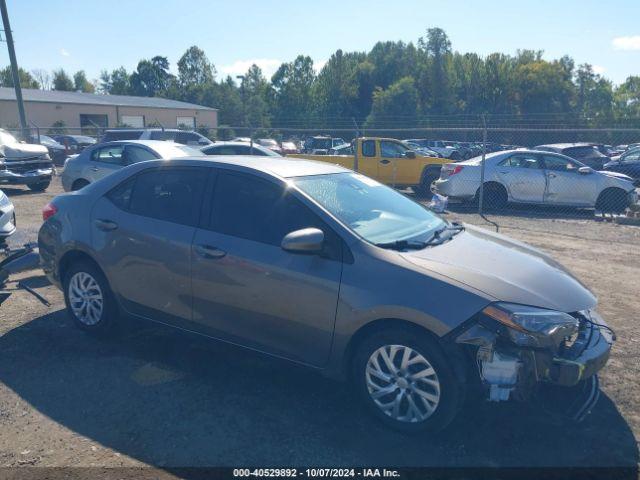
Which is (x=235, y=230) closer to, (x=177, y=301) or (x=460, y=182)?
(x=177, y=301)

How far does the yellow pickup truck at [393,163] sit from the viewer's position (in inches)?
633

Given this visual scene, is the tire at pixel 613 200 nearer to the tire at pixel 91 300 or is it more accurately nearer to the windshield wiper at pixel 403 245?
the windshield wiper at pixel 403 245

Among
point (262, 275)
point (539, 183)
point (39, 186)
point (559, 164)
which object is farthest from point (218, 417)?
point (39, 186)

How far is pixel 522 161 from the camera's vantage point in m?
13.2

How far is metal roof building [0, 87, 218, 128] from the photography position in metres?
42.5

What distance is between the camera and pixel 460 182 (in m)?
13.3

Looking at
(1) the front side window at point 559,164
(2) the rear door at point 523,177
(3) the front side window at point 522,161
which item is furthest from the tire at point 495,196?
(1) the front side window at point 559,164

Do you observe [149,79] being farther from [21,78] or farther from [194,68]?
[21,78]

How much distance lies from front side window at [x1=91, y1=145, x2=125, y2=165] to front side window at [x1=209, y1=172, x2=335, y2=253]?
25.7 feet

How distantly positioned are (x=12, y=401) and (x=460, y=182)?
11.0 meters

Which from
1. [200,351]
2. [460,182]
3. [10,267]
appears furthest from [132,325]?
[460,182]

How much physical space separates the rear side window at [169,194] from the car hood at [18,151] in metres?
12.3

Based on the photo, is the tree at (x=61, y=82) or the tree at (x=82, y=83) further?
the tree at (x=82, y=83)

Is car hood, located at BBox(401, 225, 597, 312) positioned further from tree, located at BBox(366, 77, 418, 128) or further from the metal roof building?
tree, located at BBox(366, 77, 418, 128)
